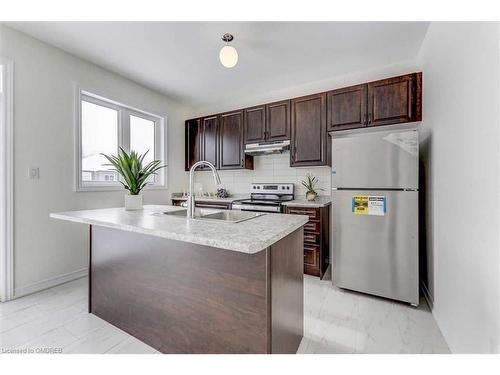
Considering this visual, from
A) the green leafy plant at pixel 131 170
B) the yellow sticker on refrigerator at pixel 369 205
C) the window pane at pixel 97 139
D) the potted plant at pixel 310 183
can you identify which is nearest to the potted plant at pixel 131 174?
the green leafy plant at pixel 131 170

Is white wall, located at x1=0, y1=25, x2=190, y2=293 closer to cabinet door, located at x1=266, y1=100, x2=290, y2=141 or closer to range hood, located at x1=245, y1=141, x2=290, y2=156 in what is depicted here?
range hood, located at x1=245, y1=141, x2=290, y2=156

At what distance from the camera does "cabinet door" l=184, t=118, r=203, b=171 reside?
393 centimetres

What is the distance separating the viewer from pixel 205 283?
125 cm

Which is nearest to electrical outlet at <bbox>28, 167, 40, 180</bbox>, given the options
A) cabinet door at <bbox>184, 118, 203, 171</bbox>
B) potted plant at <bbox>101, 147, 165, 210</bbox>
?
potted plant at <bbox>101, 147, 165, 210</bbox>

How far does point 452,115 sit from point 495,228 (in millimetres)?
864

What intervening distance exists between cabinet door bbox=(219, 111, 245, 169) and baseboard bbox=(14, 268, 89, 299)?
2262 millimetres

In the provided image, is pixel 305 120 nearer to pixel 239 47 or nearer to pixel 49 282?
pixel 239 47

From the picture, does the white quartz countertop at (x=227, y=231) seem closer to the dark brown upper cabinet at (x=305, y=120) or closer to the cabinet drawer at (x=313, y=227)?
the cabinet drawer at (x=313, y=227)

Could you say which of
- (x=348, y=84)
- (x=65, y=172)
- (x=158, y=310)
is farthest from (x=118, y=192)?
(x=348, y=84)

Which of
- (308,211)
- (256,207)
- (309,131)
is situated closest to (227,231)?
(308,211)

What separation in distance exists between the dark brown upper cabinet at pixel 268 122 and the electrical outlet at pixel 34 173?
7.90 feet

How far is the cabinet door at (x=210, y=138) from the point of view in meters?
3.72
